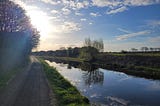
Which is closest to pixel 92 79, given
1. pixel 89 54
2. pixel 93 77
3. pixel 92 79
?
pixel 92 79

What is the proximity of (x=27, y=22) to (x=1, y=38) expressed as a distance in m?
22.1

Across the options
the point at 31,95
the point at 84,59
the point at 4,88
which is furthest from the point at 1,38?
the point at 84,59

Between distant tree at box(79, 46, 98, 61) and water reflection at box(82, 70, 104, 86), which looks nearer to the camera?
water reflection at box(82, 70, 104, 86)

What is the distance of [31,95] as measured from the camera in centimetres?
2108

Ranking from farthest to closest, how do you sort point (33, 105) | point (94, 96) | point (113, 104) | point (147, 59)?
point (147, 59) → point (94, 96) → point (113, 104) → point (33, 105)

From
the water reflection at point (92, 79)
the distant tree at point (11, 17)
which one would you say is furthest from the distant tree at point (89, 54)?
the water reflection at point (92, 79)

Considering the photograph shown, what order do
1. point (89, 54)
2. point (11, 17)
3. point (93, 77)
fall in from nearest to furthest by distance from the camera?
1. point (93, 77)
2. point (11, 17)
3. point (89, 54)

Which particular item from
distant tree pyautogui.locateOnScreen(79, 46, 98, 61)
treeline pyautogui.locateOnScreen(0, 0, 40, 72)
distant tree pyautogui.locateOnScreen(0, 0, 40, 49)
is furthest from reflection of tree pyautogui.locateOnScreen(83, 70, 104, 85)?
distant tree pyautogui.locateOnScreen(79, 46, 98, 61)

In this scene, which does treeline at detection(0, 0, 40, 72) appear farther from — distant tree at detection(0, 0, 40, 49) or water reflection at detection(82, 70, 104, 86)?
water reflection at detection(82, 70, 104, 86)

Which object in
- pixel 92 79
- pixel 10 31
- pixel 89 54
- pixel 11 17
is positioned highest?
pixel 11 17

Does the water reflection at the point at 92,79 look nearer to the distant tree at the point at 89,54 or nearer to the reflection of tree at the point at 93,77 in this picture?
the reflection of tree at the point at 93,77

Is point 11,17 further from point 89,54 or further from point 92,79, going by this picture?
point 89,54

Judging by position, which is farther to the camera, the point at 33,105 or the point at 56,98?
the point at 56,98

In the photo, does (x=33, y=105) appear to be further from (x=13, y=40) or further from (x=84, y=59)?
(x=84, y=59)
